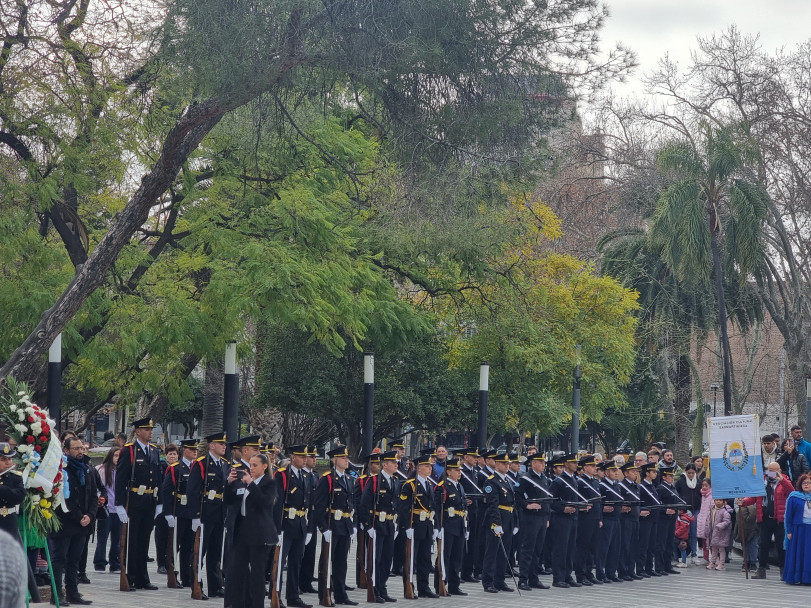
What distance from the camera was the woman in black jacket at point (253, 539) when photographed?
11.4m

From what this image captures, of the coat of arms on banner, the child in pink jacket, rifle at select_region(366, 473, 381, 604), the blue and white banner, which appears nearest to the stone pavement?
rifle at select_region(366, 473, 381, 604)

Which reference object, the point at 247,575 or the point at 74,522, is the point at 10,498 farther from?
the point at 247,575

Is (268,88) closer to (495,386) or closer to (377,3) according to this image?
(377,3)

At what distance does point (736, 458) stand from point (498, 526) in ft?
18.0

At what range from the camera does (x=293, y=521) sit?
1312 cm

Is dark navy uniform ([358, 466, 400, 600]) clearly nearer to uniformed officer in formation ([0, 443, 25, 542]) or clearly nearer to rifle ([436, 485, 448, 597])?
rifle ([436, 485, 448, 597])

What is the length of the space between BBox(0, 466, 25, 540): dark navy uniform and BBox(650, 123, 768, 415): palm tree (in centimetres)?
1950

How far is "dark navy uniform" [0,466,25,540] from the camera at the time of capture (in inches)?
407

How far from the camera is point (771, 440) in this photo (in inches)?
816

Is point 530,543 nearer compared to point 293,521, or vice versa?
point 293,521

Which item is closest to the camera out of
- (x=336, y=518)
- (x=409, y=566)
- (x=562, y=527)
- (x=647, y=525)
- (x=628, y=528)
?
(x=336, y=518)

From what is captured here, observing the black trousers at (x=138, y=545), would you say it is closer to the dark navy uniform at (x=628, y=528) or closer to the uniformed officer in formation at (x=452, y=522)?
the uniformed officer in formation at (x=452, y=522)

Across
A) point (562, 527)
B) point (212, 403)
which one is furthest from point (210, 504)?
point (212, 403)

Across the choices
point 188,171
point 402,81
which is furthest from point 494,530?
point 188,171
